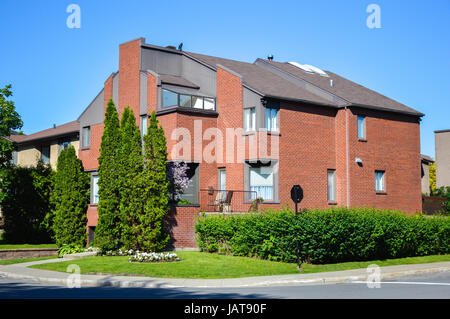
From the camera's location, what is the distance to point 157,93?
100 feet

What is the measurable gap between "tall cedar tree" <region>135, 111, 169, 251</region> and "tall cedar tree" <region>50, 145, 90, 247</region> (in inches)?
293

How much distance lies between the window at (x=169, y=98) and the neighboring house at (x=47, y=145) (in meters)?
9.65

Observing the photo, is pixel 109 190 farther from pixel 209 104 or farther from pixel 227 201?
pixel 209 104

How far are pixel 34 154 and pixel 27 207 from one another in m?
10.3

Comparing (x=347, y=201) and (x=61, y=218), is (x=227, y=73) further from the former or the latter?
(x=61, y=218)

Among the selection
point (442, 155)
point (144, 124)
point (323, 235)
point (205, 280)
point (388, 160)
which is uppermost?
point (144, 124)

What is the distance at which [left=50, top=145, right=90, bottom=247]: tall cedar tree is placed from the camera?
103ft

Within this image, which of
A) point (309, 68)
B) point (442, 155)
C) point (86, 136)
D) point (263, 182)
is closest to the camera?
point (263, 182)

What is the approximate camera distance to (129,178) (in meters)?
26.0

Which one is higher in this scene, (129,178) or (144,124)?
(144,124)

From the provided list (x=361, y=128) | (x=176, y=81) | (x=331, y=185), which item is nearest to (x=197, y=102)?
(x=176, y=81)

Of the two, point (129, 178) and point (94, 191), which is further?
point (94, 191)

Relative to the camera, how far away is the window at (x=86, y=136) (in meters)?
36.1
